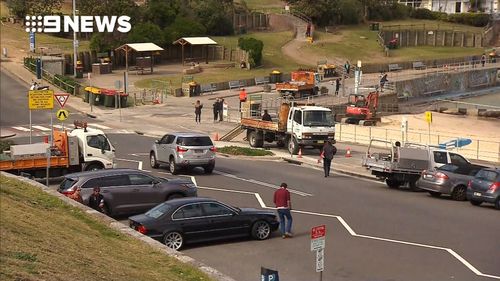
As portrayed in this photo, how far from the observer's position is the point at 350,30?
106 m

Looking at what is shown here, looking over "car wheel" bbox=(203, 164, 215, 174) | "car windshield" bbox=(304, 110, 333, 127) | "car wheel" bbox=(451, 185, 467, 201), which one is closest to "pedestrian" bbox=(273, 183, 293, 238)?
"car wheel" bbox=(451, 185, 467, 201)

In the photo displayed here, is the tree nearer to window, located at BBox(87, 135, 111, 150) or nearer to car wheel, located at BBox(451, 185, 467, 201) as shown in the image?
window, located at BBox(87, 135, 111, 150)

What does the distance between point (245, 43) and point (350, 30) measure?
104ft

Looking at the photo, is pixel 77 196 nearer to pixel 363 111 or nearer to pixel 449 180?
pixel 449 180

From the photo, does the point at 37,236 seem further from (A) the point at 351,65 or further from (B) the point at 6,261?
(A) the point at 351,65

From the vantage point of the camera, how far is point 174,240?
1764 centimetres

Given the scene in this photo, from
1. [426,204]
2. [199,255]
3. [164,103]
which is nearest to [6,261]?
[199,255]

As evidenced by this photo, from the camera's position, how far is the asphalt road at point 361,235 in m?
16.4

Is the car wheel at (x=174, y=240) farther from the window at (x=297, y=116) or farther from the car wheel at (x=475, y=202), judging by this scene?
the window at (x=297, y=116)

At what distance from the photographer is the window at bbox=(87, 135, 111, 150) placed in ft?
91.0

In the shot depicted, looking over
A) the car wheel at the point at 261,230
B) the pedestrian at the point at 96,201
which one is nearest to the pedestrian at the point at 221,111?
the pedestrian at the point at 96,201

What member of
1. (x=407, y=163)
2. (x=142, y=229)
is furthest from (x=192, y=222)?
(x=407, y=163)

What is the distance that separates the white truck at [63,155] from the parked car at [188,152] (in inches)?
99.4

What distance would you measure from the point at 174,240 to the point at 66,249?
5.39 m
